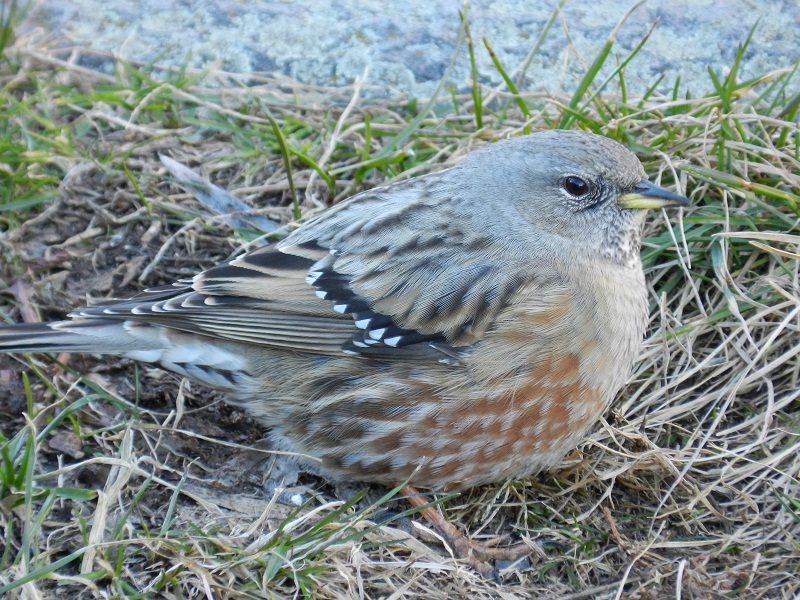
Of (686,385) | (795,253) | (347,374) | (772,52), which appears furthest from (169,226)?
(772,52)

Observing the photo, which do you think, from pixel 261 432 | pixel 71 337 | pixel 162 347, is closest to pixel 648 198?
pixel 261 432

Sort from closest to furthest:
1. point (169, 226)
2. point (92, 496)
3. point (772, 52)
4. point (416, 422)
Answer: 1. point (92, 496)
2. point (416, 422)
3. point (169, 226)
4. point (772, 52)

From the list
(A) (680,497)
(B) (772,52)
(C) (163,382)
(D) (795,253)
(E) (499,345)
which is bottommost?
(C) (163,382)

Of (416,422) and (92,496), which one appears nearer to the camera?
(92,496)

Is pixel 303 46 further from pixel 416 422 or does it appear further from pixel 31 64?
pixel 416 422

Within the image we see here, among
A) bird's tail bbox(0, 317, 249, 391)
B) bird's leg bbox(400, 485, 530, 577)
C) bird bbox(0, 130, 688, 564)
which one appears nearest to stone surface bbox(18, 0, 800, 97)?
bird bbox(0, 130, 688, 564)

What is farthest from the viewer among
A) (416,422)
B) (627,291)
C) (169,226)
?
(169,226)

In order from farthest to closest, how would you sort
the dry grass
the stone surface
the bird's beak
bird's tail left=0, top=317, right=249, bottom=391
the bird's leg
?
the stone surface, the bird's beak, bird's tail left=0, top=317, right=249, bottom=391, the bird's leg, the dry grass

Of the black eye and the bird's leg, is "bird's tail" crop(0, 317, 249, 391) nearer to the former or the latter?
the bird's leg
